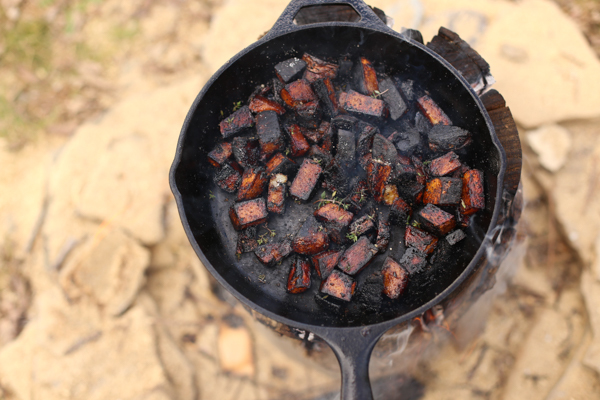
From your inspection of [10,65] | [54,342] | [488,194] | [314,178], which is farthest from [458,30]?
[10,65]

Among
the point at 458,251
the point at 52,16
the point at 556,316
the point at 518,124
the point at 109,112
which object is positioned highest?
the point at 52,16

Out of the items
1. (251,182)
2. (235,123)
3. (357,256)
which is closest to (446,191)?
(357,256)

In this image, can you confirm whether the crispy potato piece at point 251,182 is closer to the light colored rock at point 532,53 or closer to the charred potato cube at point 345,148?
the charred potato cube at point 345,148

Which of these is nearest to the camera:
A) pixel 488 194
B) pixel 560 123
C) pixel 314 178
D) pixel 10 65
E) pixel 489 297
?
pixel 488 194

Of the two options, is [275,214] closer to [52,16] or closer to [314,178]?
[314,178]

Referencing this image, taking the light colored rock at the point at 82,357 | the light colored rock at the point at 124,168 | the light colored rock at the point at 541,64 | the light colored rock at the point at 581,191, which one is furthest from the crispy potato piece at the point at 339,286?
the light colored rock at the point at 541,64

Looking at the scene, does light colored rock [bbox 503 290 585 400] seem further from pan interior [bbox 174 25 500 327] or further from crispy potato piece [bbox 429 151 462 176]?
crispy potato piece [bbox 429 151 462 176]

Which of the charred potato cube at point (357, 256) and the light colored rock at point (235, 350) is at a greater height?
the charred potato cube at point (357, 256)
